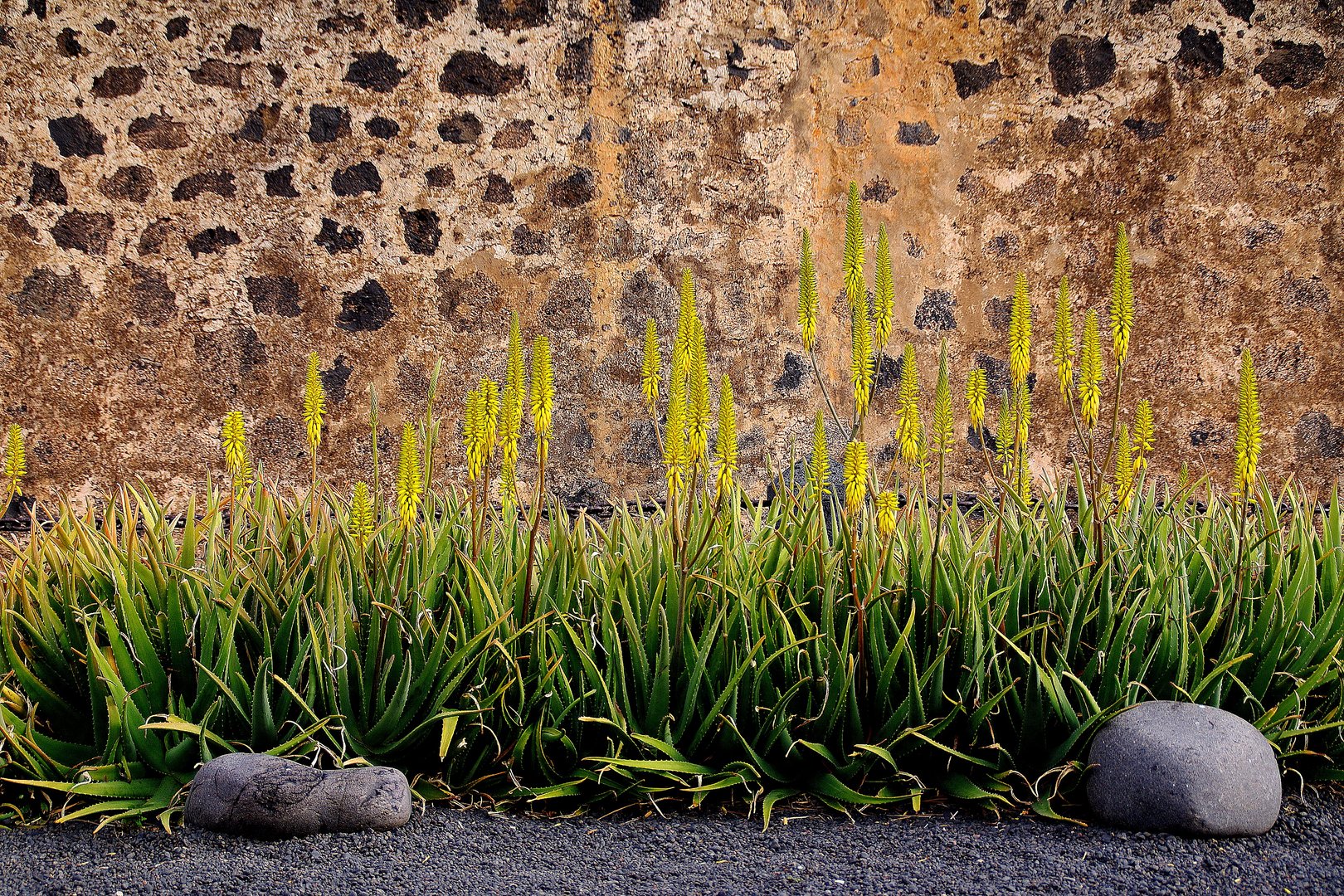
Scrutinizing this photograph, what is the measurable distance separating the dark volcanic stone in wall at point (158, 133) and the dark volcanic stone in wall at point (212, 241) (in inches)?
15.4

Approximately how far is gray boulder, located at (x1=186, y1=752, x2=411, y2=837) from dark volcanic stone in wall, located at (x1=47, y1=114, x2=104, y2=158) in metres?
3.74

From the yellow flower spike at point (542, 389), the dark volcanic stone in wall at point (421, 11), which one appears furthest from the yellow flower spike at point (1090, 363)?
the dark volcanic stone in wall at point (421, 11)

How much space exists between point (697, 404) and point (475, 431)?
0.45 m

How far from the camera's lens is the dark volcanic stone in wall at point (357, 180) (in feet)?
15.7

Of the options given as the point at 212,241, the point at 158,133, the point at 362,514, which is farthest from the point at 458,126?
the point at 362,514

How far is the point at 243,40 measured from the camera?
476 cm

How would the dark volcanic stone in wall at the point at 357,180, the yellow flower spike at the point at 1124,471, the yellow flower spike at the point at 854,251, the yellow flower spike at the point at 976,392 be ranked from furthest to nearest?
1. the dark volcanic stone in wall at the point at 357,180
2. the yellow flower spike at the point at 1124,471
3. the yellow flower spike at the point at 976,392
4. the yellow flower spike at the point at 854,251

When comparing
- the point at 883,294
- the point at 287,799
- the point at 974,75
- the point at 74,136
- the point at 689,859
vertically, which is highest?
the point at 974,75

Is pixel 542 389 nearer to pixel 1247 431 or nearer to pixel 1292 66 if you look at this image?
pixel 1247 431

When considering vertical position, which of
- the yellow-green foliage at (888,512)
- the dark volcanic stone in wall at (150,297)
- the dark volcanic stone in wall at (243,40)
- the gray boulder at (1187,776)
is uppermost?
the dark volcanic stone in wall at (243,40)

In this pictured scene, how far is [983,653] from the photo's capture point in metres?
2.22

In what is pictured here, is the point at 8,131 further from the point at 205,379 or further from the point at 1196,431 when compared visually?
the point at 1196,431

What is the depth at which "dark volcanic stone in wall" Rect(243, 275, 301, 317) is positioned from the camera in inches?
188

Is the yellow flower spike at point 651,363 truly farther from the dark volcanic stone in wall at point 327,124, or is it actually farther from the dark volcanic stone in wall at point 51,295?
the dark volcanic stone in wall at point 51,295
